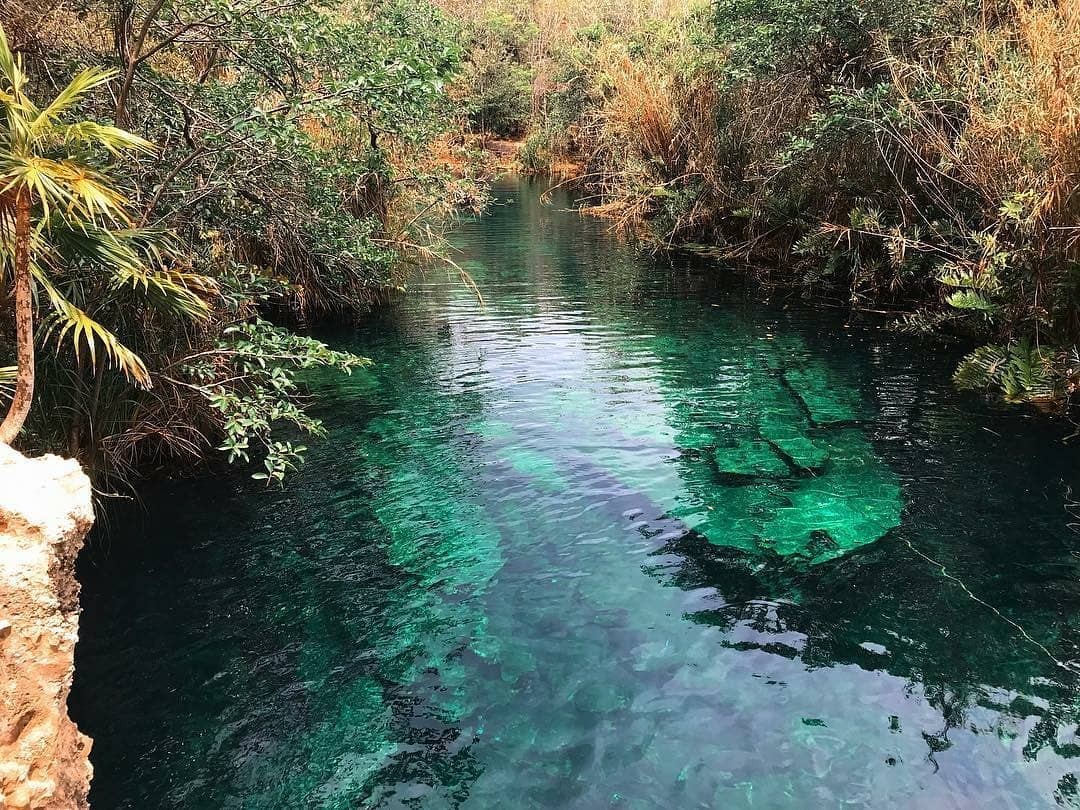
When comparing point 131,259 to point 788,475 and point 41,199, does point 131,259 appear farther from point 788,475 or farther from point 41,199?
point 788,475

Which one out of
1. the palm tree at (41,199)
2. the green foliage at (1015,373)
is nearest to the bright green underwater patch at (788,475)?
the green foliage at (1015,373)

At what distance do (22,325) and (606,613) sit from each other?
312 centimetres

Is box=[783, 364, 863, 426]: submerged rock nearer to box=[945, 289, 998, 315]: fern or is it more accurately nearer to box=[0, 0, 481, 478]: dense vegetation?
box=[945, 289, 998, 315]: fern

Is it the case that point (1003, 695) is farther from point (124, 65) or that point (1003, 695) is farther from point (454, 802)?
point (124, 65)

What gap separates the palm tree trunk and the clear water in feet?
5.02

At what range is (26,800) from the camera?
2014 millimetres

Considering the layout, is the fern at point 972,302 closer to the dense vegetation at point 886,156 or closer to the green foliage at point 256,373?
the dense vegetation at point 886,156

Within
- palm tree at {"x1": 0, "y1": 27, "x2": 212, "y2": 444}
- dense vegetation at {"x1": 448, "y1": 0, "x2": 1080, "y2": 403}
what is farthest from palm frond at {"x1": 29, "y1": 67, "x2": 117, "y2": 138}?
dense vegetation at {"x1": 448, "y1": 0, "x2": 1080, "y2": 403}

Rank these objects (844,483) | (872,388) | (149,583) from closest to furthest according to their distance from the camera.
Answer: (149,583)
(844,483)
(872,388)

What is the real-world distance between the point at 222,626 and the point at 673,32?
55.5 ft

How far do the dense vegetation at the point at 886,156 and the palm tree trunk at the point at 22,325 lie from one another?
7.24 metres

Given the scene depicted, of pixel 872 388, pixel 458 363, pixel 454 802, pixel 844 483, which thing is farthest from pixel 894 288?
pixel 454 802

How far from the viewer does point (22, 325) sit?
108 inches

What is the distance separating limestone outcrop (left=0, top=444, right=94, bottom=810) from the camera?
200 centimetres
